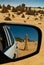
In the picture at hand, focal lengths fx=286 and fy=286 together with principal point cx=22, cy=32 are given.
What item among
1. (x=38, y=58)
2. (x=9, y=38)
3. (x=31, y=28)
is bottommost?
(x=38, y=58)

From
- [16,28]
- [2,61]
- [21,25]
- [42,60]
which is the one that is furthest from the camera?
[42,60]

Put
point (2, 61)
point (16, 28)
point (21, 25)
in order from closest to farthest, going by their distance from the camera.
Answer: point (2, 61)
point (21, 25)
point (16, 28)

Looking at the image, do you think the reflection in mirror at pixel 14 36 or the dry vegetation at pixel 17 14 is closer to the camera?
the reflection in mirror at pixel 14 36

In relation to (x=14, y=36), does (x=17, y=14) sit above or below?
below

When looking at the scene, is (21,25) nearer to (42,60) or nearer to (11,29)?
(11,29)

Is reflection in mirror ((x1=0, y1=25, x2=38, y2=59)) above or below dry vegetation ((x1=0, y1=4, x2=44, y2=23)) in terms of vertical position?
above

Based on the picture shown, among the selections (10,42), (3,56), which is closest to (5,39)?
(10,42)

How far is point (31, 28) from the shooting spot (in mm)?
3354

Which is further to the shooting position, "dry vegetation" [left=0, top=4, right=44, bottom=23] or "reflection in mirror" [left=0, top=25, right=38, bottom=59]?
"dry vegetation" [left=0, top=4, right=44, bottom=23]

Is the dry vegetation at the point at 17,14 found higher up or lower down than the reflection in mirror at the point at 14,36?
lower down

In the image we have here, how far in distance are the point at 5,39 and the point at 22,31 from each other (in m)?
0.27

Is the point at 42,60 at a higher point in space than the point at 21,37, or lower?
lower

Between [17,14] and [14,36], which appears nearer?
[14,36]

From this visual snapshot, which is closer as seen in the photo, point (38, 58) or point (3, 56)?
point (3, 56)
